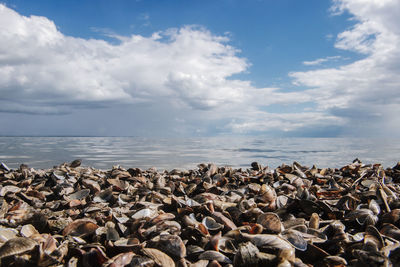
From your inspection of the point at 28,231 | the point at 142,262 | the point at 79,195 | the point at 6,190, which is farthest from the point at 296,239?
the point at 6,190

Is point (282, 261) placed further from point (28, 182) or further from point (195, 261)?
point (28, 182)

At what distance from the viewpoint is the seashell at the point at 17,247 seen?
6.97 ft

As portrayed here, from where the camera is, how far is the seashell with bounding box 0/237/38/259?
2.12 meters

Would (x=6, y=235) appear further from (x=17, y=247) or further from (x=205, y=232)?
(x=205, y=232)

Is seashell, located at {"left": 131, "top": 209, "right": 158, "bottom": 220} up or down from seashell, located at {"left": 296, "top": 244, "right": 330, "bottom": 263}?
up

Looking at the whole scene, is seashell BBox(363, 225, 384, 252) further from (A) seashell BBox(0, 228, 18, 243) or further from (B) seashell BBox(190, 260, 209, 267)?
(A) seashell BBox(0, 228, 18, 243)

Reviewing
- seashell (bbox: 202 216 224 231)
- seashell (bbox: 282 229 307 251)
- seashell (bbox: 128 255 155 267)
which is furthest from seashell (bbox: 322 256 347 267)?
seashell (bbox: 128 255 155 267)

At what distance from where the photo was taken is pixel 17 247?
2162 millimetres

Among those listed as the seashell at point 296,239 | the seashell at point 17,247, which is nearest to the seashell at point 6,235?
the seashell at point 17,247

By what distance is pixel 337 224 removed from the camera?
8.71 feet

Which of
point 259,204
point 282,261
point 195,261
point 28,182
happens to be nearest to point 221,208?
point 259,204

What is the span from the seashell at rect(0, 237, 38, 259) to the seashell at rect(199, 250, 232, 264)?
1374mm

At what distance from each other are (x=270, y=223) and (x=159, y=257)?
1121mm

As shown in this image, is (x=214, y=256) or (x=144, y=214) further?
(x=144, y=214)
